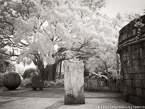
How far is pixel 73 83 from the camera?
7367 mm

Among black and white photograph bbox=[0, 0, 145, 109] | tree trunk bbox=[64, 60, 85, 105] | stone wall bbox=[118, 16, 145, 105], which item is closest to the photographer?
stone wall bbox=[118, 16, 145, 105]

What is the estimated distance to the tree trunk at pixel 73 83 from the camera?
24.2 feet

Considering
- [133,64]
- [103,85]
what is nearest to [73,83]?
[133,64]

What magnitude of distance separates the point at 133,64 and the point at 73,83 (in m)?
2.62

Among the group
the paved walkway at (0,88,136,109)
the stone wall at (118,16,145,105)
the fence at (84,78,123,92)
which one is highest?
the stone wall at (118,16,145,105)

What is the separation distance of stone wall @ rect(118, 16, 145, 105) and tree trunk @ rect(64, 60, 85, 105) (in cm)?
213

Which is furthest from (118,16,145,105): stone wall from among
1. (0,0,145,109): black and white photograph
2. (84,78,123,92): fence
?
(84,78,123,92): fence

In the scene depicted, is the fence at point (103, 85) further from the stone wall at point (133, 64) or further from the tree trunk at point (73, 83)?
the tree trunk at point (73, 83)

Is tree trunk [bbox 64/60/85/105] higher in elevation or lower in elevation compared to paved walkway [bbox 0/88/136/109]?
higher

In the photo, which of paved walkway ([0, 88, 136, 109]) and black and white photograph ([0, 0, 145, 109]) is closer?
paved walkway ([0, 88, 136, 109])

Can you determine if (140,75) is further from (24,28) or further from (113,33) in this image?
(24,28)

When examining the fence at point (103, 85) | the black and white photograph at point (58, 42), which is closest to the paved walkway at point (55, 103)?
the black and white photograph at point (58, 42)

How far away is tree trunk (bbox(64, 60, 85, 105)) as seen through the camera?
7.36m

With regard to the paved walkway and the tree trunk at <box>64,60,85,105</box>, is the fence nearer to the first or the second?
the paved walkway
